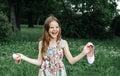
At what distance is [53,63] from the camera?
4891mm

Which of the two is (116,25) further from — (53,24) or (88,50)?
(88,50)

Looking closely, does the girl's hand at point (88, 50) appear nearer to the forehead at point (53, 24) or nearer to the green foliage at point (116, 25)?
the forehead at point (53, 24)

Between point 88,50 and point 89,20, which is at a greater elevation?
point 88,50

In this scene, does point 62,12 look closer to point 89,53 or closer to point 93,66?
point 93,66

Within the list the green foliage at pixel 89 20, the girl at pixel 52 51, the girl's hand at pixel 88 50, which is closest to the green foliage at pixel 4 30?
the green foliage at pixel 89 20

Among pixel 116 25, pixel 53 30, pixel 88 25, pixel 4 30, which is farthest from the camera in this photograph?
pixel 116 25

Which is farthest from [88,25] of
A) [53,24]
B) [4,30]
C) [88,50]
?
[88,50]

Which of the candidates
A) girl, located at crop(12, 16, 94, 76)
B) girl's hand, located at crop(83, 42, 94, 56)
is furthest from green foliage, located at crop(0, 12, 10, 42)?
girl's hand, located at crop(83, 42, 94, 56)

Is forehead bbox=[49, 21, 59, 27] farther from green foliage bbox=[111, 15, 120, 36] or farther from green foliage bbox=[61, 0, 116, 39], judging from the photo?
green foliage bbox=[111, 15, 120, 36]

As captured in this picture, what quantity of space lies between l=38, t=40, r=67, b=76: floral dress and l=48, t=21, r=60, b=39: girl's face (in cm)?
15

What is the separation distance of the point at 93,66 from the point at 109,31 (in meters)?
14.4

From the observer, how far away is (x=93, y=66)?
33.9 ft

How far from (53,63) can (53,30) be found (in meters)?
0.41

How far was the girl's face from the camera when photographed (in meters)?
4.86
